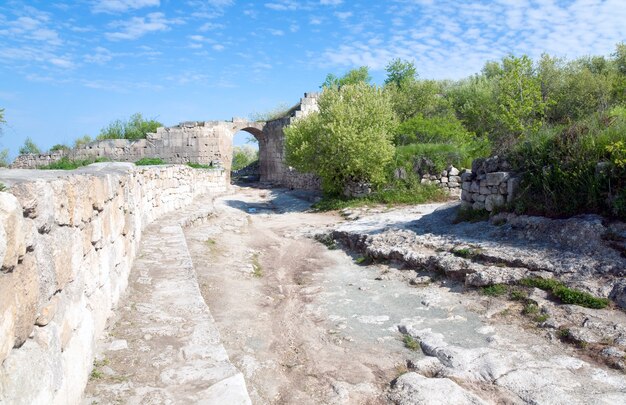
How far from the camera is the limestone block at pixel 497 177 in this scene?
8922 mm

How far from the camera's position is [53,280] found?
7.94ft

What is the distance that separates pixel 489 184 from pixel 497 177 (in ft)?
0.86

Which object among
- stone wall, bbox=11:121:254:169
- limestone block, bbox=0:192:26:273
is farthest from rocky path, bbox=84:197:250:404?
stone wall, bbox=11:121:254:169

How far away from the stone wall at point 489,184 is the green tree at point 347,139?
218 inches

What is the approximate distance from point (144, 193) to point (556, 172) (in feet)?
23.3

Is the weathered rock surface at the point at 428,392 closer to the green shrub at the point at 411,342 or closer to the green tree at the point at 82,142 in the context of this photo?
the green shrub at the point at 411,342

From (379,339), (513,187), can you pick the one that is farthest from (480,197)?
(379,339)

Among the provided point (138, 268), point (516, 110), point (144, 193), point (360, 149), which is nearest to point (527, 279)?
point (138, 268)

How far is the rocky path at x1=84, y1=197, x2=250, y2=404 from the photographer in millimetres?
2803

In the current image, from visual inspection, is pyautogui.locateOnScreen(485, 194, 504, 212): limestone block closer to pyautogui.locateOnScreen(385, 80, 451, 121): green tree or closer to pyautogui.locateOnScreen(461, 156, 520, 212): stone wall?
pyautogui.locateOnScreen(461, 156, 520, 212): stone wall

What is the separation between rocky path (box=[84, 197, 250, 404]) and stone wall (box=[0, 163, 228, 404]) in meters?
0.15

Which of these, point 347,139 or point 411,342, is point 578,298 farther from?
point 347,139

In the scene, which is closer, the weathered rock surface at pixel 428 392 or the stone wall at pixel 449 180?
the weathered rock surface at pixel 428 392

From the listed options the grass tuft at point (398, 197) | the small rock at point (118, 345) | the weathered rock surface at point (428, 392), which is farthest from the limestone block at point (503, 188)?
the small rock at point (118, 345)
